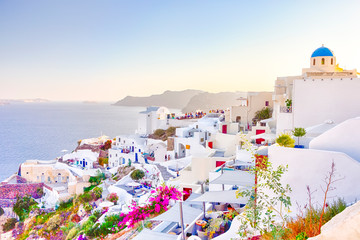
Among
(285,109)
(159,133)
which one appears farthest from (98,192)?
(285,109)

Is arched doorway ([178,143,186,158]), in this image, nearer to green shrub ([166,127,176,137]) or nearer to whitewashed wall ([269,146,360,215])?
green shrub ([166,127,176,137])

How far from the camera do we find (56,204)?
22.2 m

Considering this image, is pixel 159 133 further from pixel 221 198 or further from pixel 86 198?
pixel 221 198

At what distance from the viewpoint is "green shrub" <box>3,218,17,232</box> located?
73.1 ft

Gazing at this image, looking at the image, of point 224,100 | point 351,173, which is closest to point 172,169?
point 351,173

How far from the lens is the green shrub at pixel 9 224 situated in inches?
877

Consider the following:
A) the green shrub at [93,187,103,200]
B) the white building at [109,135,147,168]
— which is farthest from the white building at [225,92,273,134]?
the green shrub at [93,187,103,200]

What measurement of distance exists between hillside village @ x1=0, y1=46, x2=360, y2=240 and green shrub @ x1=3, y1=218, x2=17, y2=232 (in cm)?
7

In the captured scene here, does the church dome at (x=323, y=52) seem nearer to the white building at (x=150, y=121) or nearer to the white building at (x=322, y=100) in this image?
the white building at (x=322, y=100)

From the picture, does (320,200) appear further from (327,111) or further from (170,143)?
(170,143)

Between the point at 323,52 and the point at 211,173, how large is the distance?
11332 mm

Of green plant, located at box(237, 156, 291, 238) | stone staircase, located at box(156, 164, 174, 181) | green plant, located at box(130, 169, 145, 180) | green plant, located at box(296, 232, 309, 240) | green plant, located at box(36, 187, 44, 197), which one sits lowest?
green plant, located at box(36, 187, 44, 197)

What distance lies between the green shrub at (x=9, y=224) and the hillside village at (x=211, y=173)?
0.07 meters

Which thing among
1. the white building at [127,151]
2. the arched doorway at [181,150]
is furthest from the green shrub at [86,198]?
the arched doorway at [181,150]
